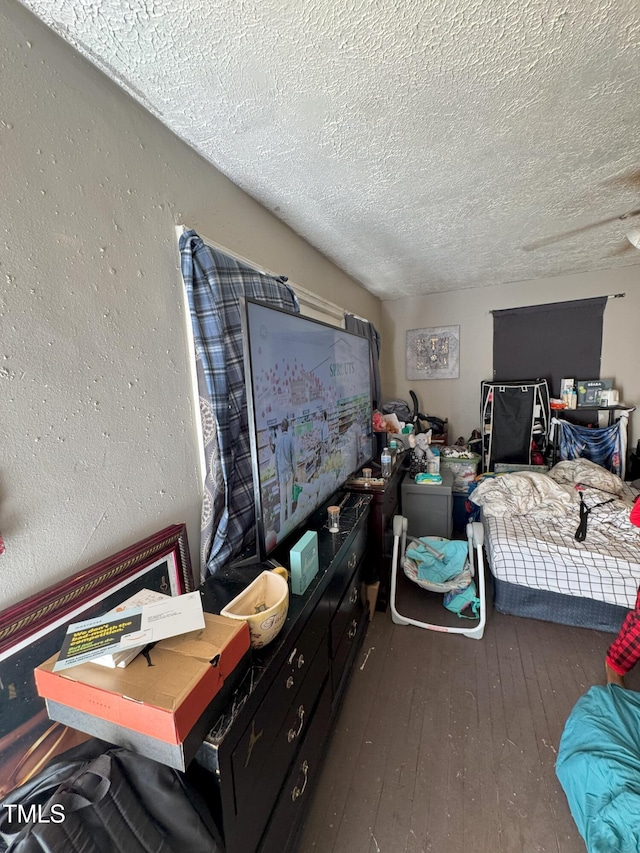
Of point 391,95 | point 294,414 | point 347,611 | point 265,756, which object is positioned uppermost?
point 391,95

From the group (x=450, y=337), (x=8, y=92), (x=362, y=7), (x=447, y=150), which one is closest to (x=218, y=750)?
(x=8, y=92)

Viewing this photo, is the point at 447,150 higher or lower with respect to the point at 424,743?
higher

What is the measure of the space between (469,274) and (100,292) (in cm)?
319

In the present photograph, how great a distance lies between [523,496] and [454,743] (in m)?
1.60

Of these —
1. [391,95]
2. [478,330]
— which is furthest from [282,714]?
[478,330]

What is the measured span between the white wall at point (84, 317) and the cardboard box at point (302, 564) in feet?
1.39

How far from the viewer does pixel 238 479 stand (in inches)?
51.2

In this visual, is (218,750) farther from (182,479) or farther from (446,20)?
(446,20)

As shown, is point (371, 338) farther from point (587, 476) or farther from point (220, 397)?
point (220, 397)

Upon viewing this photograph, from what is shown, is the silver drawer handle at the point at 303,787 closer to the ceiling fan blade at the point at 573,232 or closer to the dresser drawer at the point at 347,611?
the dresser drawer at the point at 347,611

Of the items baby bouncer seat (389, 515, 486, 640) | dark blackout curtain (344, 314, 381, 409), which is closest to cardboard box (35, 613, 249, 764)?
baby bouncer seat (389, 515, 486, 640)

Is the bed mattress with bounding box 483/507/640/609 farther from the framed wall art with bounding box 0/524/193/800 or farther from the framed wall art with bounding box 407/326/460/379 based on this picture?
the framed wall art with bounding box 407/326/460/379

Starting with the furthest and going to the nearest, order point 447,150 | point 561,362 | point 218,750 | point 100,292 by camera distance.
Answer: point 561,362, point 447,150, point 100,292, point 218,750

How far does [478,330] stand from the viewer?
3.72 meters
